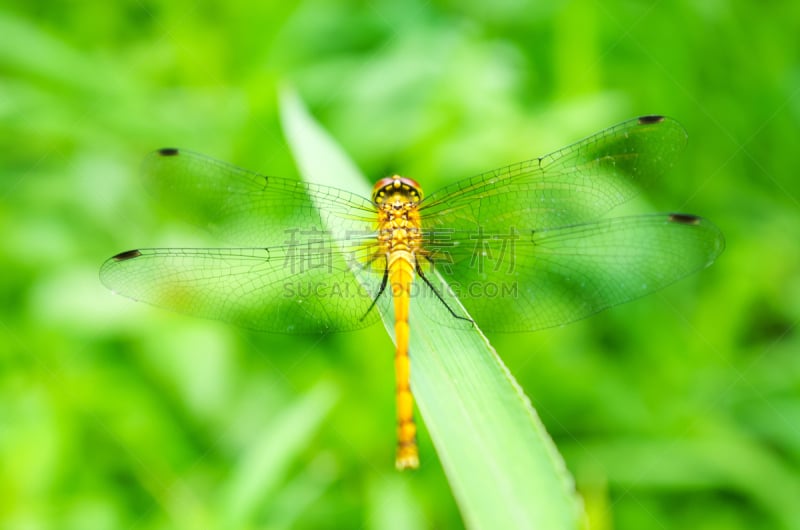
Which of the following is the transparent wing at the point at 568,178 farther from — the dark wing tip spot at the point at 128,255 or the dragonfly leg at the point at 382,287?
the dark wing tip spot at the point at 128,255

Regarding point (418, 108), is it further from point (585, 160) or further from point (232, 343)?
point (232, 343)

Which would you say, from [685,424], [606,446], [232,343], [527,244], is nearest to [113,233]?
[232,343]

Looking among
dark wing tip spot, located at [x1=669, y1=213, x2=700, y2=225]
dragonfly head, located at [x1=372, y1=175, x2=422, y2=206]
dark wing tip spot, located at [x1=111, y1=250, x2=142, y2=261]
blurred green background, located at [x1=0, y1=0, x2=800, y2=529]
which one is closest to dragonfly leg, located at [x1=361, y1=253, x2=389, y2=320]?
dragonfly head, located at [x1=372, y1=175, x2=422, y2=206]

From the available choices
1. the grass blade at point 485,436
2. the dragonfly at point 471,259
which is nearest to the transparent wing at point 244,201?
the dragonfly at point 471,259

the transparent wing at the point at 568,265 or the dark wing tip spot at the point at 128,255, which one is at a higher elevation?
the dark wing tip spot at the point at 128,255

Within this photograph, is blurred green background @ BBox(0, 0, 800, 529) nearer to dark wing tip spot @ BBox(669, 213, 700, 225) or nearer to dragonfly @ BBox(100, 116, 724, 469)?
dragonfly @ BBox(100, 116, 724, 469)

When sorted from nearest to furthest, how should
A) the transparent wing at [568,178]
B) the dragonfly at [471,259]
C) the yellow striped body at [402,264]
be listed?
the yellow striped body at [402,264] → the dragonfly at [471,259] → the transparent wing at [568,178]

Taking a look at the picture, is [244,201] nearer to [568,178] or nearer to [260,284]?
[260,284]
